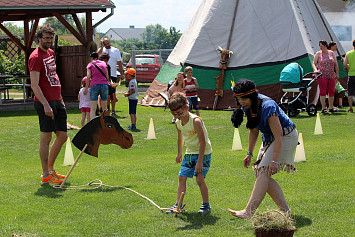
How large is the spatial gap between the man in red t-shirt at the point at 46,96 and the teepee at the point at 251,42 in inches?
443

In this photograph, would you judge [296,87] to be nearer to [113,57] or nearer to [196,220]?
[113,57]

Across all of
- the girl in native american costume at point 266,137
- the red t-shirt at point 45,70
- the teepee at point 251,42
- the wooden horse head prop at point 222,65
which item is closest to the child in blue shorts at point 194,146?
the girl in native american costume at point 266,137

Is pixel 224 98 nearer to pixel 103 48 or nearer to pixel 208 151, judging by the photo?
pixel 103 48

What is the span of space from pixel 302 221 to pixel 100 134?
332 cm

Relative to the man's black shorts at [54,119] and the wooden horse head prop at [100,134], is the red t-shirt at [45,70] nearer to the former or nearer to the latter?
the man's black shorts at [54,119]

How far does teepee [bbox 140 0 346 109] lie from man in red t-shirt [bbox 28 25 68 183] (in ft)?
36.9

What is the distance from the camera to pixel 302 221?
557 cm

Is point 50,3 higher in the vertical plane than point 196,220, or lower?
higher

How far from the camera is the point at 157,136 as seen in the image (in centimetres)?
1252

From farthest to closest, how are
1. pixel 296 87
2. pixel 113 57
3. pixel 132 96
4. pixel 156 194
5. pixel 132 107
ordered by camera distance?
pixel 113 57 → pixel 296 87 → pixel 132 96 → pixel 132 107 → pixel 156 194

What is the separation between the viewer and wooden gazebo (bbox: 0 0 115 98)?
1919cm

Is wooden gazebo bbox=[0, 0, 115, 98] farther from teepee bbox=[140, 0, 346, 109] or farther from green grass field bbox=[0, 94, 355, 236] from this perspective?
green grass field bbox=[0, 94, 355, 236]

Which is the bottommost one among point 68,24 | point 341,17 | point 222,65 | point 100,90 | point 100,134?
point 100,134

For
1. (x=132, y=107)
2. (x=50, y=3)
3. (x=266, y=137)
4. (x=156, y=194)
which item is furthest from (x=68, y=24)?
(x=266, y=137)
